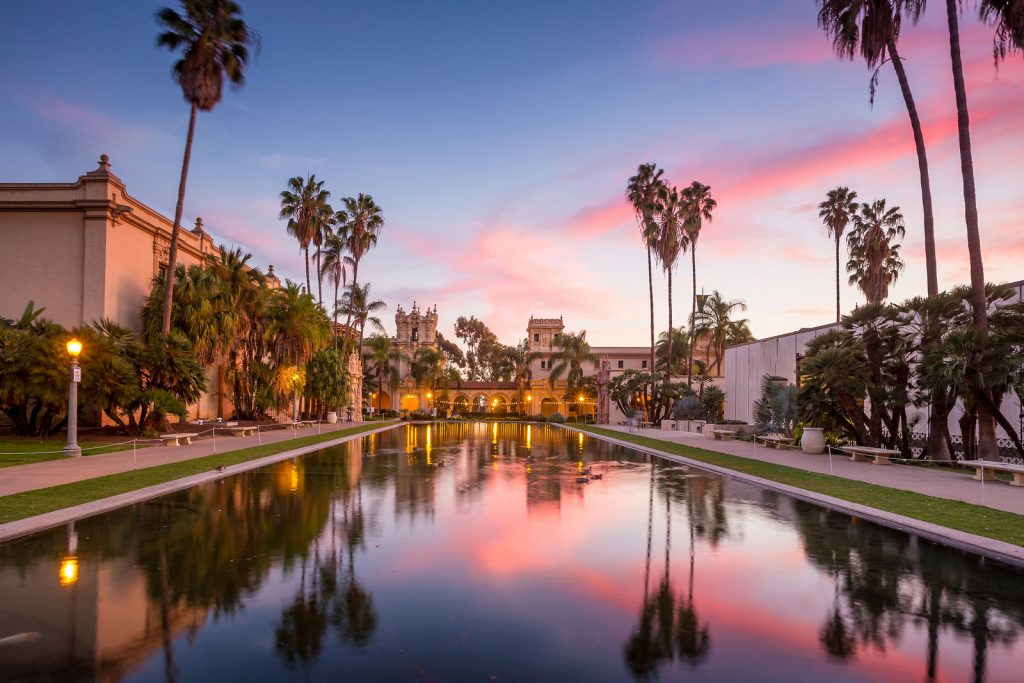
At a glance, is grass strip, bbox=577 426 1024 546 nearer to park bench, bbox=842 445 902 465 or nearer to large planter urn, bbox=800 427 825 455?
park bench, bbox=842 445 902 465

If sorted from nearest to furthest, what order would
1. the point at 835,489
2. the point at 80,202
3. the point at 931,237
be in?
the point at 835,489 < the point at 931,237 < the point at 80,202

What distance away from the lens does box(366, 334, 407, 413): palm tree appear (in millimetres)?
72312

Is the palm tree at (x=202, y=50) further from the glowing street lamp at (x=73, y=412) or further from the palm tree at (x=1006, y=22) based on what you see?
the palm tree at (x=1006, y=22)

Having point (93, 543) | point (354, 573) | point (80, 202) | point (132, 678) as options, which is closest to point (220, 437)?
point (80, 202)

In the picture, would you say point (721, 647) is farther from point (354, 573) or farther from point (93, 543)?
point (93, 543)

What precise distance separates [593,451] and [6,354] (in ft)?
80.2

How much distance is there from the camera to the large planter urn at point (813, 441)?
25.5m

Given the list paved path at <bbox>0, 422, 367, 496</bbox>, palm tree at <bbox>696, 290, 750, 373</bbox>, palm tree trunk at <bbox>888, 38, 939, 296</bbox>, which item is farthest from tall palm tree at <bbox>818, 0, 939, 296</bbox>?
palm tree at <bbox>696, 290, 750, 373</bbox>

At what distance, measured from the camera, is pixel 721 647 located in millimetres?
5730

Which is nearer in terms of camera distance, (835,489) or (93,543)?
(93,543)

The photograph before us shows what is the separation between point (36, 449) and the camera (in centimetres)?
2284

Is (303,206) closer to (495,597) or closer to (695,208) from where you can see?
(695,208)

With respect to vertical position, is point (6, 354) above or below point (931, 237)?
below

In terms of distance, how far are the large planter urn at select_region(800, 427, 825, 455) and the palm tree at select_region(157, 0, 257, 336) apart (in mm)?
29003
